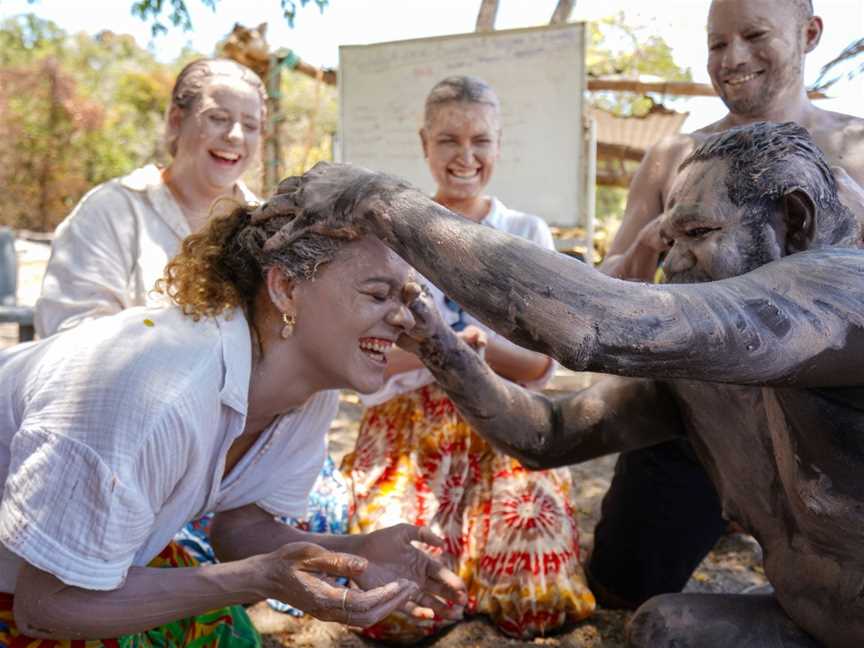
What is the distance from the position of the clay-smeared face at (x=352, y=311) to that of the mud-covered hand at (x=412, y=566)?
379mm

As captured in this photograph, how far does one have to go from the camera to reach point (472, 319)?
3.09 m

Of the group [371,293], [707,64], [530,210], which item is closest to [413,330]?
[371,293]

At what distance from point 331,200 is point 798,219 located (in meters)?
0.91

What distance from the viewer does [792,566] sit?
1779 mm

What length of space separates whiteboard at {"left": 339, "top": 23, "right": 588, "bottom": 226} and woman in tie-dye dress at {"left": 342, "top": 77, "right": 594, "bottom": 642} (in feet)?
9.63

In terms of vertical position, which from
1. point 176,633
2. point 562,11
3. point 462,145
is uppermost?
point 562,11

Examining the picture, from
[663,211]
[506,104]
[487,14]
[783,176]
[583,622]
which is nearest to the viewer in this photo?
A: [783,176]

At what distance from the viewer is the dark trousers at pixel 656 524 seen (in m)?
2.85

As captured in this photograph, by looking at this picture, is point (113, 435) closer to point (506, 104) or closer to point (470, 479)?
point (470, 479)

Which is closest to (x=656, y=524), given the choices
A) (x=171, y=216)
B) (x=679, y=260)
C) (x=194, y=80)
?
(x=679, y=260)

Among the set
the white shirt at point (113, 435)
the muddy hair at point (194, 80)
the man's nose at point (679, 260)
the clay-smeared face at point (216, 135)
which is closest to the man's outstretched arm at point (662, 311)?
the man's nose at point (679, 260)

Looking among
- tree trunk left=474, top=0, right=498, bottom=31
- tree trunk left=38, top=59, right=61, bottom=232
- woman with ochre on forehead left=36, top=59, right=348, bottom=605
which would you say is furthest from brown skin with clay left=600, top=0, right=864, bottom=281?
tree trunk left=38, top=59, right=61, bottom=232

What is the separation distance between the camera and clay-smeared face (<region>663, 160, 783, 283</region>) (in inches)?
60.0

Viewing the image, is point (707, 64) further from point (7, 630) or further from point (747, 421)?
point (7, 630)
